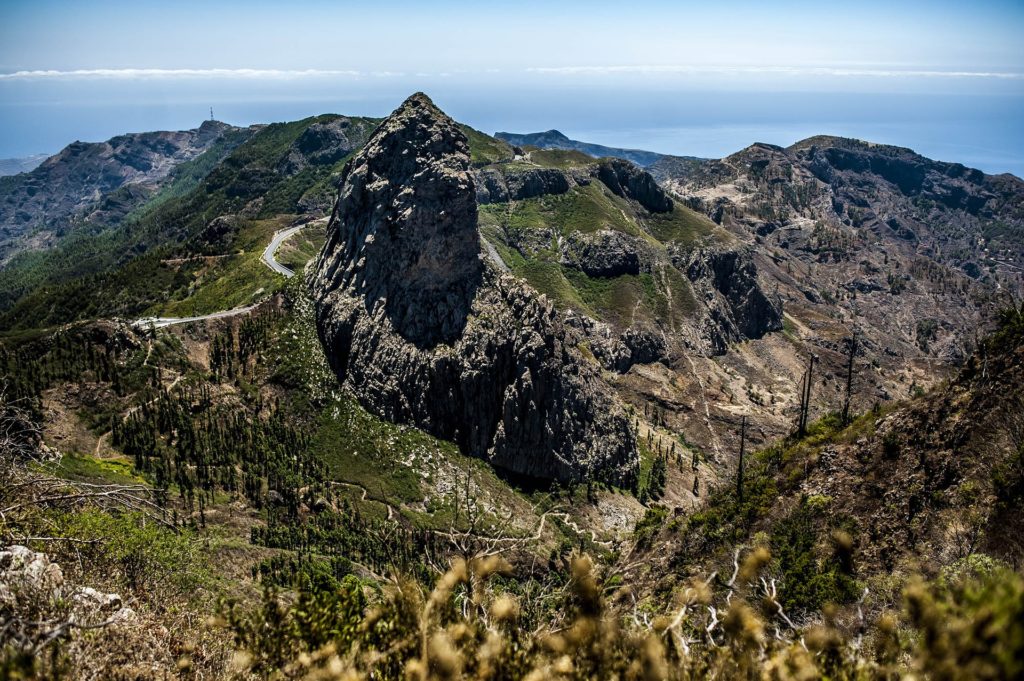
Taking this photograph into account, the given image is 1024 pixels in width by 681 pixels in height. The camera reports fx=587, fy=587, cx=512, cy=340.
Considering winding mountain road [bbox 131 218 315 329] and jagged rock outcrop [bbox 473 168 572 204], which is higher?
jagged rock outcrop [bbox 473 168 572 204]

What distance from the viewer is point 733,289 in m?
190

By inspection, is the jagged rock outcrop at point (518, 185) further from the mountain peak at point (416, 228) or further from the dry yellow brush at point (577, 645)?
the dry yellow brush at point (577, 645)

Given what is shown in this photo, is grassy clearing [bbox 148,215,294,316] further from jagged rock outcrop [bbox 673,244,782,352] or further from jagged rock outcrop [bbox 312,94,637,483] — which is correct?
jagged rock outcrop [bbox 673,244,782,352]

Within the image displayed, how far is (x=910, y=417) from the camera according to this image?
42812 millimetres

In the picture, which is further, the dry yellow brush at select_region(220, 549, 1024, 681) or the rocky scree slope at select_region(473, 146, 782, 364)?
the rocky scree slope at select_region(473, 146, 782, 364)

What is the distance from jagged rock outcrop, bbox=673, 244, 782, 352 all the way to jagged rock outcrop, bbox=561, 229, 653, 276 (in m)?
21.0

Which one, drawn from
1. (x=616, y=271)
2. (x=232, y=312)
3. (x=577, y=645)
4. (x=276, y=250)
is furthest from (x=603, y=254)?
(x=577, y=645)

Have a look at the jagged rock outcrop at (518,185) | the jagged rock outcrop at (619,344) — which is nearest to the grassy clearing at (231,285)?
the jagged rock outcrop at (619,344)

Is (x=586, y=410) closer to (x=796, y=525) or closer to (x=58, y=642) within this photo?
(x=796, y=525)

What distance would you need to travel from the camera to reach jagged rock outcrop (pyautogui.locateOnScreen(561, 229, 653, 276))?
6678 inches

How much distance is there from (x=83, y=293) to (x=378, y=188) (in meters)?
84.0

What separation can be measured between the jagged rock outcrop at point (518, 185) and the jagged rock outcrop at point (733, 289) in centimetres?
4631

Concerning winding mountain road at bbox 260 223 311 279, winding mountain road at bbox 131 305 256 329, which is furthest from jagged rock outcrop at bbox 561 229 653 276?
winding mountain road at bbox 131 305 256 329

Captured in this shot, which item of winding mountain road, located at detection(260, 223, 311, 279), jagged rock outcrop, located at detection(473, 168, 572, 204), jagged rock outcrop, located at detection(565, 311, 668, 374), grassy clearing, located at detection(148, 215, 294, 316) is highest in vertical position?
jagged rock outcrop, located at detection(473, 168, 572, 204)
